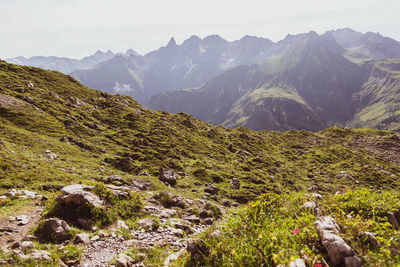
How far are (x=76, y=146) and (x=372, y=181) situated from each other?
57370 millimetres

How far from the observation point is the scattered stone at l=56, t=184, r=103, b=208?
11250mm

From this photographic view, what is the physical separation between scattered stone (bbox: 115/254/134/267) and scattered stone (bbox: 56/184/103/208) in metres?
4.23

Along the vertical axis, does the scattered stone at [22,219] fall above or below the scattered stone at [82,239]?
above

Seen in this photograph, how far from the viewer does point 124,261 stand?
8328 millimetres

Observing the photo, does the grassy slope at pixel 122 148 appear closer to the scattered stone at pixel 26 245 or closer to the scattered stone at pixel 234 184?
the scattered stone at pixel 234 184

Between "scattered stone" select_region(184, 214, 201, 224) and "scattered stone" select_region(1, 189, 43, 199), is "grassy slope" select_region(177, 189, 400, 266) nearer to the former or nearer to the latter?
"scattered stone" select_region(184, 214, 201, 224)

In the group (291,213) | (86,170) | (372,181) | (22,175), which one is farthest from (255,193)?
(372,181)

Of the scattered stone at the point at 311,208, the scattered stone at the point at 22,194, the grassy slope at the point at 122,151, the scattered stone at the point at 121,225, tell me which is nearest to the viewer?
the scattered stone at the point at 311,208

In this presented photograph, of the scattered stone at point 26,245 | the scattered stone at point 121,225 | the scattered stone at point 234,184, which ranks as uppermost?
the scattered stone at point 26,245

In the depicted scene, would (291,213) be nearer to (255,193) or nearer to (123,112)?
(255,193)

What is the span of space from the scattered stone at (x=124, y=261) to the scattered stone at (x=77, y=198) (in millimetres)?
4227

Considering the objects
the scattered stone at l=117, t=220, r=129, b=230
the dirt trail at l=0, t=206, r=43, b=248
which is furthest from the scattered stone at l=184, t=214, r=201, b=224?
the dirt trail at l=0, t=206, r=43, b=248

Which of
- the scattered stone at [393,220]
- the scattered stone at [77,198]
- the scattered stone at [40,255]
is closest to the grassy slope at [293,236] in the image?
the scattered stone at [393,220]

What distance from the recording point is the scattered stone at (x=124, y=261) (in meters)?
8.16
